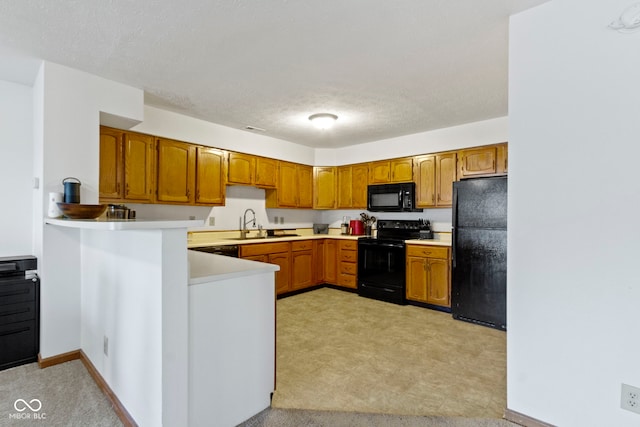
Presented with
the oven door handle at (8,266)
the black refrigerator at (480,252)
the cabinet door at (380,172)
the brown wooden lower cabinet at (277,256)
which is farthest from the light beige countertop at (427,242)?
the oven door handle at (8,266)

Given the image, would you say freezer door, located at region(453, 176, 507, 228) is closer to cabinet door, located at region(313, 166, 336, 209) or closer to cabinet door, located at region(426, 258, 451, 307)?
cabinet door, located at region(426, 258, 451, 307)

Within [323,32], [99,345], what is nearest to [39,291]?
[99,345]

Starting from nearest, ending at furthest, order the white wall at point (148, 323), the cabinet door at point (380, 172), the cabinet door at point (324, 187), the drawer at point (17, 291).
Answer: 1. the white wall at point (148, 323)
2. the drawer at point (17, 291)
3. the cabinet door at point (380, 172)
4. the cabinet door at point (324, 187)

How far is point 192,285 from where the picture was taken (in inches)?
63.7

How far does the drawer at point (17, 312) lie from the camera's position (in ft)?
8.09

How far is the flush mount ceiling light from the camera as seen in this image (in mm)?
3787

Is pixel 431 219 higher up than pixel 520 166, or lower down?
lower down

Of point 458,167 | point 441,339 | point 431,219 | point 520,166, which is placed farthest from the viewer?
point 431,219

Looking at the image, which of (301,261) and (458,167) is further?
(301,261)

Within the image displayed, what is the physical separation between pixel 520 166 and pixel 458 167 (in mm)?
2472

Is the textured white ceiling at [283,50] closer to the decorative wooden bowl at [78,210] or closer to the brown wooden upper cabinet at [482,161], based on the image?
the brown wooden upper cabinet at [482,161]

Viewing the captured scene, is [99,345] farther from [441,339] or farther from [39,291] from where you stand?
[441,339]

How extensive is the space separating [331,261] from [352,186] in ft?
4.38

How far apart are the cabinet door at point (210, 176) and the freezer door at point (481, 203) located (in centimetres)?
300
